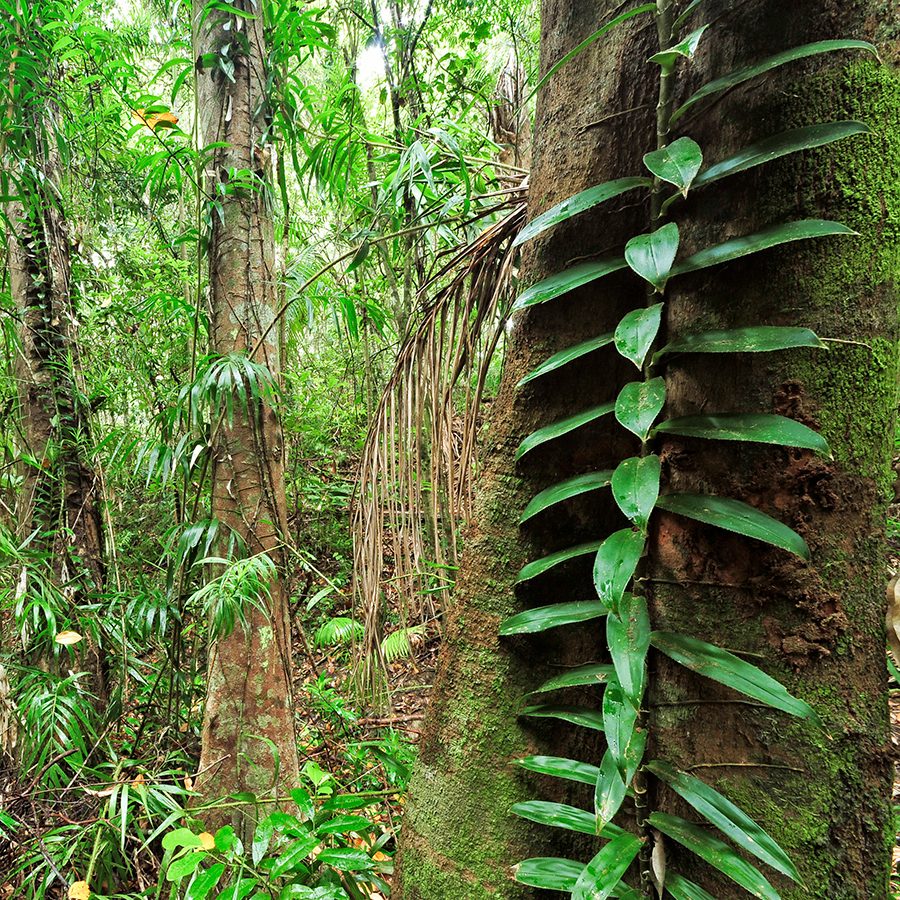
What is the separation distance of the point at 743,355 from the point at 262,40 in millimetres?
1827

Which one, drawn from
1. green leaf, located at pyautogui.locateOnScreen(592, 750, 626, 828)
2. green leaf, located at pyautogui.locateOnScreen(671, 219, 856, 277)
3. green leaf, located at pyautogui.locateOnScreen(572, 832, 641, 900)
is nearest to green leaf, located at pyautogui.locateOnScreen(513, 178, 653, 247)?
green leaf, located at pyautogui.locateOnScreen(671, 219, 856, 277)

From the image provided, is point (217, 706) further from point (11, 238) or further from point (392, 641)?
point (11, 238)

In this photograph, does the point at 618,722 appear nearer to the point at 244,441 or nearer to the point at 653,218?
the point at 653,218

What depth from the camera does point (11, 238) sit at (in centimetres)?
211

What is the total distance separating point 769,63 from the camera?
55 centimetres

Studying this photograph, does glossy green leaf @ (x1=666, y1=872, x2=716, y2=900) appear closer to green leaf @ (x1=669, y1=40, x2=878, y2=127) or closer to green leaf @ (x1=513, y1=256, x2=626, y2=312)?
green leaf @ (x1=513, y1=256, x2=626, y2=312)

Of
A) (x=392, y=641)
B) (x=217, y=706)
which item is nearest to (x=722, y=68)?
(x=217, y=706)

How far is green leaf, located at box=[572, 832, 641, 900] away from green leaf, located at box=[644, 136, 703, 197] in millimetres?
692

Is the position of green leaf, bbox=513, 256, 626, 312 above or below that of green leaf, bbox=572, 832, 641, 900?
above

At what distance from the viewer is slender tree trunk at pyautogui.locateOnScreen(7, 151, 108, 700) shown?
2.02 metres

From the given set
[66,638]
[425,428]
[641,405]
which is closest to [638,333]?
[641,405]

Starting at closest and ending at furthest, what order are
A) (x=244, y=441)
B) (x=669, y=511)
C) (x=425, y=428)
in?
(x=669, y=511) → (x=425, y=428) → (x=244, y=441)

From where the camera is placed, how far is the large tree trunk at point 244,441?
1566 millimetres

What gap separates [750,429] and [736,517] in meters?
0.09
